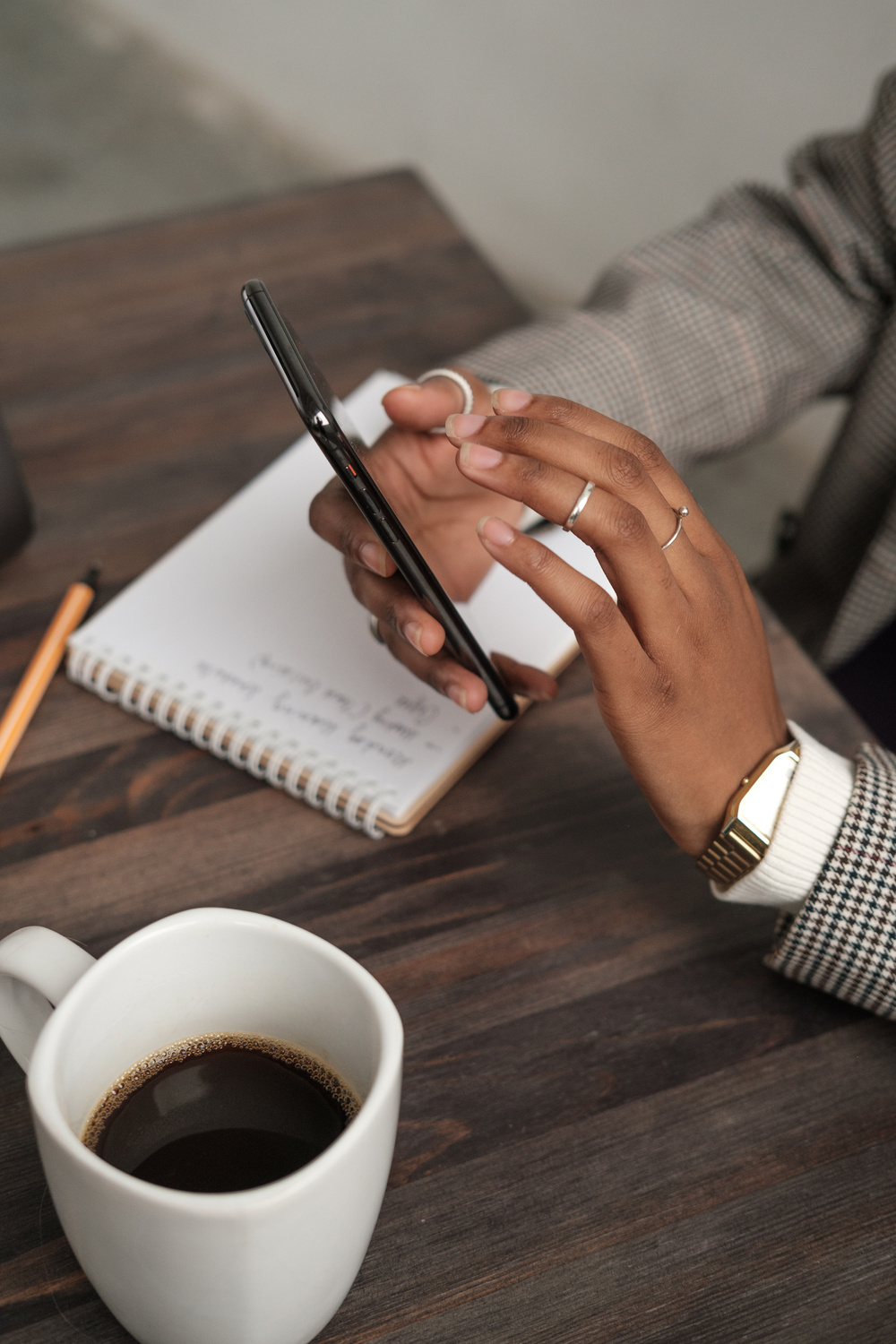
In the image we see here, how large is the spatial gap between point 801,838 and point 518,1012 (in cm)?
15

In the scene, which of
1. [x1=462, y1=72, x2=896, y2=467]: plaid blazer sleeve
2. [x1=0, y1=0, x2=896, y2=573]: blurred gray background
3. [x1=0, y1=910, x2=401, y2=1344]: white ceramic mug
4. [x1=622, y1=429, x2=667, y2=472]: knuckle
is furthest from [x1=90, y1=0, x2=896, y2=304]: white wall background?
[x1=0, y1=910, x2=401, y2=1344]: white ceramic mug

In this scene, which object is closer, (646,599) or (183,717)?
(646,599)

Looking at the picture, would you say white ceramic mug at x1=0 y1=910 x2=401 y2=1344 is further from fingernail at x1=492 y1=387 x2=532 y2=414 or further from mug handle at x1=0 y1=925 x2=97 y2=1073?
fingernail at x1=492 y1=387 x2=532 y2=414

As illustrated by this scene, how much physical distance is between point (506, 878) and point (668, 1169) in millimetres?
148

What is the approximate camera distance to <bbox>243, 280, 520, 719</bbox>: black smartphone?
398 millimetres

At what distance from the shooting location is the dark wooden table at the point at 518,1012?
1.30ft

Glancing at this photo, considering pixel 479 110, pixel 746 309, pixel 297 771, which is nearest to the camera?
pixel 297 771

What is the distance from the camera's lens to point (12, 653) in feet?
2.00

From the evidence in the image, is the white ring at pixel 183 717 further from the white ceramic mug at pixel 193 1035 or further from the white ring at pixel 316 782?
the white ceramic mug at pixel 193 1035

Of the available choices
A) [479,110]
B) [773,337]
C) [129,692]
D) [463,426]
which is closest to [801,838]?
[463,426]

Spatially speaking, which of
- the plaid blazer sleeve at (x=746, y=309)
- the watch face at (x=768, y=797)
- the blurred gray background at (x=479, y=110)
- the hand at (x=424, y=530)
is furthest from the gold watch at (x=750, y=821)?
the blurred gray background at (x=479, y=110)

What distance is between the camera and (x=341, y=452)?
413 millimetres

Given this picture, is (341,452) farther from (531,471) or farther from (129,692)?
(129,692)

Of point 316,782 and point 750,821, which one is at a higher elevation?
point 750,821
